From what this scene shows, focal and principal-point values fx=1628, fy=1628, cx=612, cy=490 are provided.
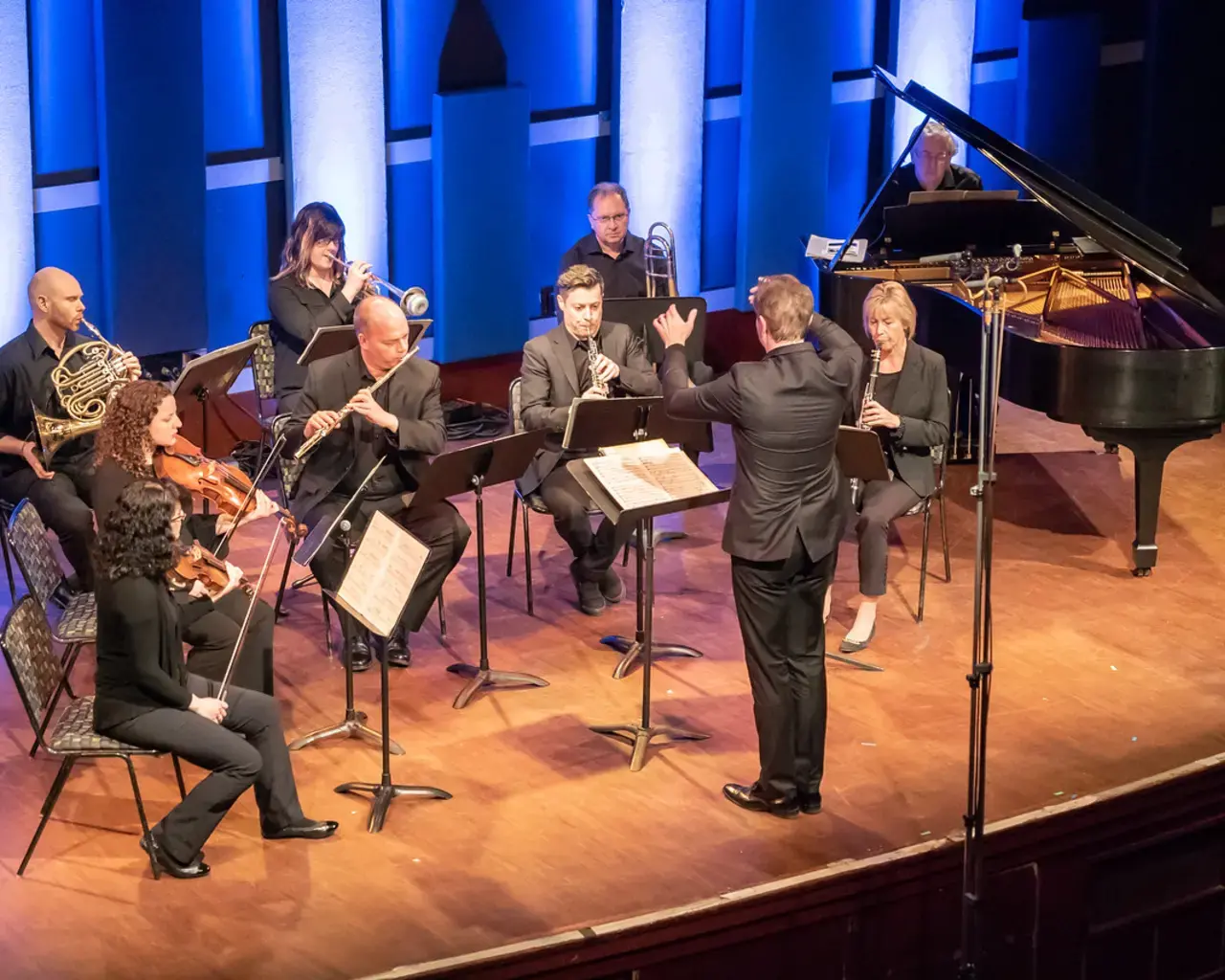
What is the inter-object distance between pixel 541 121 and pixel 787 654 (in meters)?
5.22

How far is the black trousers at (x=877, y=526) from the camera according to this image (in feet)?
20.2

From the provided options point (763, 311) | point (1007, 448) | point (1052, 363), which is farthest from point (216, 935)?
point (1007, 448)

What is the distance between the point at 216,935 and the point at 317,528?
147 centimetres

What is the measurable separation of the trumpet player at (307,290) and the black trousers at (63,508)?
1.04 meters

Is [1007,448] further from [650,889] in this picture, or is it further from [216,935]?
[216,935]

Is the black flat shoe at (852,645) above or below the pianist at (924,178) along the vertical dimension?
below

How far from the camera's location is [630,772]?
5.27 meters

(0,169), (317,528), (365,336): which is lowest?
(317,528)

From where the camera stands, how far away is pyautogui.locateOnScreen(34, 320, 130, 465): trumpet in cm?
598

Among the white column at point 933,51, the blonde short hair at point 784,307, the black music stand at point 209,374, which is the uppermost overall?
the white column at point 933,51

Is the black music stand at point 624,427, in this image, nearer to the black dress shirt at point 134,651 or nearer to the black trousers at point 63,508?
the black dress shirt at point 134,651

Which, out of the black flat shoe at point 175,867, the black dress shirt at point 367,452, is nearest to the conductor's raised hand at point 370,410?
the black dress shirt at point 367,452

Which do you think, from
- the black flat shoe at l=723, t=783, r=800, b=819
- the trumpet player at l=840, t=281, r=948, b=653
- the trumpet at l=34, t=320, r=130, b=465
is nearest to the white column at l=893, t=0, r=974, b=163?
the trumpet player at l=840, t=281, r=948, b=653

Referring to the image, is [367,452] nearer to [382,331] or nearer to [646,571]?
[382,331]
